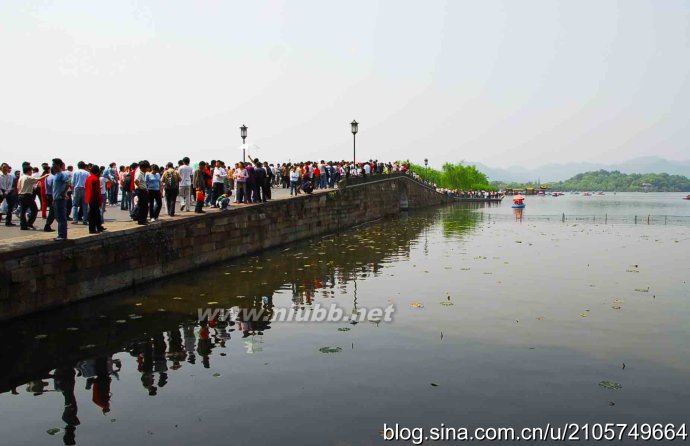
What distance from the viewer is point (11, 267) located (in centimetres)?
1170

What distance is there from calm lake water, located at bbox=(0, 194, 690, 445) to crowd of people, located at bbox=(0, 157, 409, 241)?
8.06 ft

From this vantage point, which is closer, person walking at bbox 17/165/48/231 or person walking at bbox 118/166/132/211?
person walking at bbox 17/165/48/231

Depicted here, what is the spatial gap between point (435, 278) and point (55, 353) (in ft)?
37.6

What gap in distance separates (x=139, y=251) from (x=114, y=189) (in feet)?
31.2

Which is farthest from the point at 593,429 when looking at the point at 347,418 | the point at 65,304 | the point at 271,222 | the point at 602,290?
the point at 271,222

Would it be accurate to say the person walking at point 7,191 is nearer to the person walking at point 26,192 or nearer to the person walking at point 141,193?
Answer: the person walking at point 26,192

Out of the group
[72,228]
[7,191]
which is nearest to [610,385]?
[72,228]

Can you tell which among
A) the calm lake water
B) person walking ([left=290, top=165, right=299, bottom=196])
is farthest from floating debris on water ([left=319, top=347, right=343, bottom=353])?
person walking ([left=290, top=165, right=299, bottom=196])

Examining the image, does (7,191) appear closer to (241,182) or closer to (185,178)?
(185,178)

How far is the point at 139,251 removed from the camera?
16.0 metres

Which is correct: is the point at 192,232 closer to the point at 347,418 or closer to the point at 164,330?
the point at 164,330

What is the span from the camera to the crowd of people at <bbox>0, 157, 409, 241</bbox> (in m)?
14.6

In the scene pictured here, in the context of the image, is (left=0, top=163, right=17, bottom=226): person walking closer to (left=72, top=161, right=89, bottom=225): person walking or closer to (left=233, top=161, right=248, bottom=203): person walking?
(left=72, top=161, right=89, bottom=225): person walking

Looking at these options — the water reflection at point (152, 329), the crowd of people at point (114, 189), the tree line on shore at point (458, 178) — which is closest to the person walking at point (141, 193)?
the crowd of people at point (114, 189)
